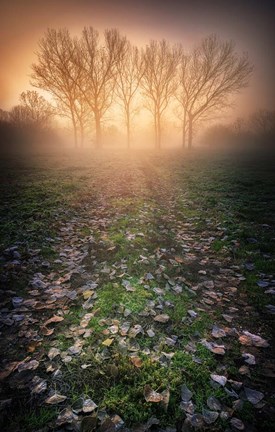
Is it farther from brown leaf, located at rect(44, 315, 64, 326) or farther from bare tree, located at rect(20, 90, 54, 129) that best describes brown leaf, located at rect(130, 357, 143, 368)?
bare tree, located at rect(20, 90, 54, 129)

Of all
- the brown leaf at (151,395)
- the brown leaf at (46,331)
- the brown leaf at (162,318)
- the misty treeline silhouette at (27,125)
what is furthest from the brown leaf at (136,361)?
the misty treeline silhouette at (27,125)

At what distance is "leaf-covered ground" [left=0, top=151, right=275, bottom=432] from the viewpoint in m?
2.32

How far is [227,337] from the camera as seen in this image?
325 centimetres

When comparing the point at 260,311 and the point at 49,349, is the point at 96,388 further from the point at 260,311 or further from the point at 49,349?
the point at 260,311

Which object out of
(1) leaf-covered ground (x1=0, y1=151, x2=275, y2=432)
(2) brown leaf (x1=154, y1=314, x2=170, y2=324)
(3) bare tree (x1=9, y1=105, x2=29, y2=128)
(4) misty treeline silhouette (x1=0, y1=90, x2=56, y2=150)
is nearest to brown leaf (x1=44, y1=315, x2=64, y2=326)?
(1) leaf-covered ground (x1=0, y1=151, x2=275, y2=432)

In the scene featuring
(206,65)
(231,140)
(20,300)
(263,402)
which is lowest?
(263,402)

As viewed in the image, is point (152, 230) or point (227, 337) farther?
point (152, 230)

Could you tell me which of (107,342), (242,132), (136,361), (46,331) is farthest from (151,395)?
(242,132)

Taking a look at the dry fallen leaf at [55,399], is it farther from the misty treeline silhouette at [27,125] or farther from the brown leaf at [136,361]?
the misty treeline silhouette at [27,125]

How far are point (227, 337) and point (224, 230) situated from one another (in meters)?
4.08

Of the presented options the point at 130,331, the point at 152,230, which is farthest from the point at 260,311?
the point at 152,230

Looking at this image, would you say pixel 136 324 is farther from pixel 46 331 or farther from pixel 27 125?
pixel 27 125

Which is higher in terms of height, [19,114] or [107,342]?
[19,114]

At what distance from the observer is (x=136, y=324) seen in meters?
3.42
